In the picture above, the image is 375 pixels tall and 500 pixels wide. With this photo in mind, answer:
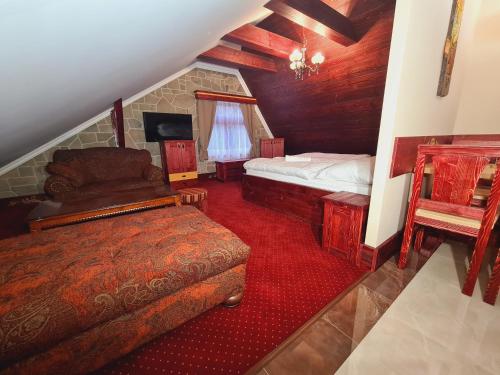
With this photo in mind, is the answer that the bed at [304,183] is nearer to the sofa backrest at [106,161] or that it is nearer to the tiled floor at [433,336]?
the tiled floor at [433,336]

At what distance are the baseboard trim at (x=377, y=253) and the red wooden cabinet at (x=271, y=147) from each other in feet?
12.7

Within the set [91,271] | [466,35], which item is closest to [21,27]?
[91,271]

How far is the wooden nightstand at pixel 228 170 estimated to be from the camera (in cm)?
532

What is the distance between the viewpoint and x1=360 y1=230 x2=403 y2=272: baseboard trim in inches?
72.5

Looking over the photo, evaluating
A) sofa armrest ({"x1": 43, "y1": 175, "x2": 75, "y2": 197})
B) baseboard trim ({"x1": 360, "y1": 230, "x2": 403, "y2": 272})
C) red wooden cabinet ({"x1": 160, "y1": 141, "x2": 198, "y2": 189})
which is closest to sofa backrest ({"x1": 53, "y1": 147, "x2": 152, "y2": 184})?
sofa armrest ({"x1": 43, "y1": 175, "x2": 75, "y2": 197})

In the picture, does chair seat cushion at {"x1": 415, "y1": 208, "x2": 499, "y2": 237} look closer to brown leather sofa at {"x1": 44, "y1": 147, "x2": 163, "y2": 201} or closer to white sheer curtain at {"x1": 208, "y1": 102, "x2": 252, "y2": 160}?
brown leather sofa at {"x1": 44, "y1": 147, "x2": 163, "y2": 201}

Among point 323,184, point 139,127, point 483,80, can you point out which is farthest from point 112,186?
point 483,80

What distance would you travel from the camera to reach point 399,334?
1.27 metres

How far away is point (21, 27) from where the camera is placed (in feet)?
2.38

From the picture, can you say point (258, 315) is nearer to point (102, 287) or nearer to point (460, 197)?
point (102, 287)

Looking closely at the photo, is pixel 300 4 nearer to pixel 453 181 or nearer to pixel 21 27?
pixel 453 181

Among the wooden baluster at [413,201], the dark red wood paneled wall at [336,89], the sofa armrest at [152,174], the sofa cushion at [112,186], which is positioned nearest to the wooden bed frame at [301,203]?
the wooden baluster at [413,201]

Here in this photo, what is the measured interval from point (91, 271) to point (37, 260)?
38cm

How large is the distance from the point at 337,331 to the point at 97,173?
13.2 feet
